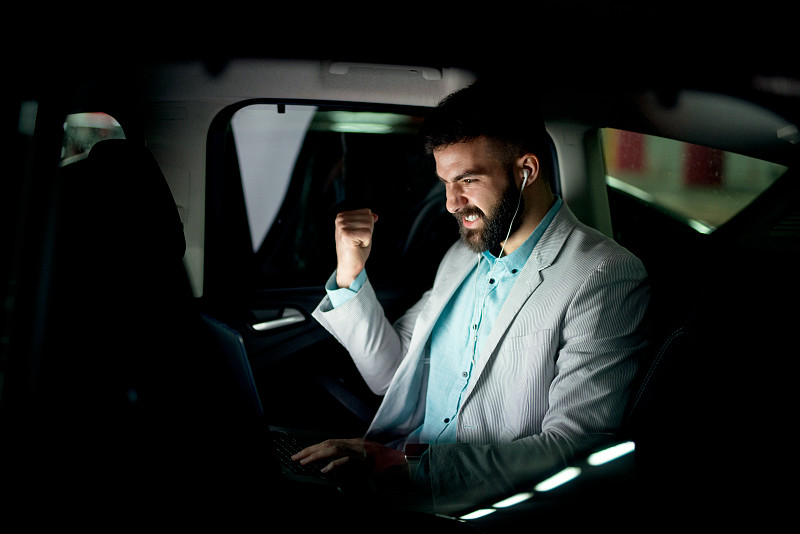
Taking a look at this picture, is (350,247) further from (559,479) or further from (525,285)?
(559,479)

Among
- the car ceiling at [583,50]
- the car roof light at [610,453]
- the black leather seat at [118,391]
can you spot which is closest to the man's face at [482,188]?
the car ceiling at [583,50]

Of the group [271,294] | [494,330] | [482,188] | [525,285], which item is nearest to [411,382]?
[494,330]

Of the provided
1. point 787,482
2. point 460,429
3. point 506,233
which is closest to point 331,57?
point 506,233

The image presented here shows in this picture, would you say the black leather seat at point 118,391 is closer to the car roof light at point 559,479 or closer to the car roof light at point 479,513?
the car roof light at point 479,513

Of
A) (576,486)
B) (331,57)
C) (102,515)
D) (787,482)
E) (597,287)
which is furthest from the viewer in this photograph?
(331,57)

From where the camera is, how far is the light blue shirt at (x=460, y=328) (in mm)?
1519

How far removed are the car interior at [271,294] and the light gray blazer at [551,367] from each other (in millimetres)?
55

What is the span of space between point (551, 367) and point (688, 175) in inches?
34.0

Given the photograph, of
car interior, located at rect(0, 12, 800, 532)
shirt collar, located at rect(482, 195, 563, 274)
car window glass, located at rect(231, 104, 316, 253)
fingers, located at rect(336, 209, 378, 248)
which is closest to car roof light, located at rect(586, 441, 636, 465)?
car interior, located at rect(0, 12, 800, 532)

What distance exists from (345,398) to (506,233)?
93 centimetres

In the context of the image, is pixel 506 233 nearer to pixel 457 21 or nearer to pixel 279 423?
pixel 457 21

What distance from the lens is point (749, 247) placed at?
1.50 meters

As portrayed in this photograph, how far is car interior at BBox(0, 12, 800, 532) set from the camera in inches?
34.3

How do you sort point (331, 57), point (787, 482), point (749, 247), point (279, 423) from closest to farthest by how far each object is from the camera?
point (787, 482)
point (749, 247)
point (331, 57)
point (279, 423)
